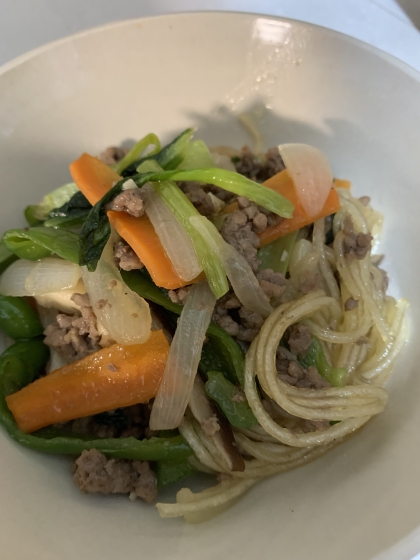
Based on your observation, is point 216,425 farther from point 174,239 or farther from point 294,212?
point 294,212

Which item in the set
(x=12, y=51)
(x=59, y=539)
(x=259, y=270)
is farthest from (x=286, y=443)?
(x=12, y=51)

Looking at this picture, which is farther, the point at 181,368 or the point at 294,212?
the point at 294,212

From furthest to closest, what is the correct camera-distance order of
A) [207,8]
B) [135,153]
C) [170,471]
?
[207,8] < [135,153] < [170,471]

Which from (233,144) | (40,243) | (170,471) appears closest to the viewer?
(170,471)

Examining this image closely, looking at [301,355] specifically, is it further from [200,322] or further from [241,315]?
[200,322]

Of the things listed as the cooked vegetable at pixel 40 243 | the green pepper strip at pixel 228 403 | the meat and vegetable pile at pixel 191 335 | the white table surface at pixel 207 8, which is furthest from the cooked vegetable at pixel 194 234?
the white table surface at pixel 207 8

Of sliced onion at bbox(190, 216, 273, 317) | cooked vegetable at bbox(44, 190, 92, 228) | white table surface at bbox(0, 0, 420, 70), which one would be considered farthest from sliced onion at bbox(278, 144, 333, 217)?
white table surface at bbox(0, 0, 420, 70)

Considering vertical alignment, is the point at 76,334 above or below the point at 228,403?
below

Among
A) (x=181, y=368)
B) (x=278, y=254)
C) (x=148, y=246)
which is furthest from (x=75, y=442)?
(x=278, y=254)

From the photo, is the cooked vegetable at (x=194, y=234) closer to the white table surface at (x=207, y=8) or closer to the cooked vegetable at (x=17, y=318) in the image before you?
the cooked vegetable at (x=17, y=318)
